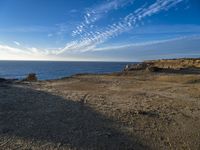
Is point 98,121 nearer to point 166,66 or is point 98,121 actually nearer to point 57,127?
point 57,127

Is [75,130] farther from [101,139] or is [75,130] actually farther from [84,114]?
[84,114]

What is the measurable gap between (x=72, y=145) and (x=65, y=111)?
14.6 ft

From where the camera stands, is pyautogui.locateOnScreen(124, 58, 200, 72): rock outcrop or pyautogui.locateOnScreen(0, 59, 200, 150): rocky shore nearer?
pyautogui.locateOnScreen(0, 59, 200, 150): rocky shore

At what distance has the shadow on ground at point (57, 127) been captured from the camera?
9.02 metres

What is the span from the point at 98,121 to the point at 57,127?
1.81 m

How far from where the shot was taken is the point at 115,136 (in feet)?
32.3

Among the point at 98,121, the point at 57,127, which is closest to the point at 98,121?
the point at 98,121

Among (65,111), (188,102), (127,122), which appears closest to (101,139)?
(127,122)

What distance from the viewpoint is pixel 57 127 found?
1067cm

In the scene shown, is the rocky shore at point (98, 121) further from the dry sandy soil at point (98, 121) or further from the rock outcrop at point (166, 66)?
the rock outcrop at point (166, 66)

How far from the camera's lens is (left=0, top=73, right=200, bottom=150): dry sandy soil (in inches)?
362

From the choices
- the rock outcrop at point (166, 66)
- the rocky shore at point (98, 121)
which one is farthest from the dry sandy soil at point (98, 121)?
the rock outcrop at point (166, 66)

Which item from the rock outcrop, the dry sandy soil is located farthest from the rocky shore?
the rock outcrop

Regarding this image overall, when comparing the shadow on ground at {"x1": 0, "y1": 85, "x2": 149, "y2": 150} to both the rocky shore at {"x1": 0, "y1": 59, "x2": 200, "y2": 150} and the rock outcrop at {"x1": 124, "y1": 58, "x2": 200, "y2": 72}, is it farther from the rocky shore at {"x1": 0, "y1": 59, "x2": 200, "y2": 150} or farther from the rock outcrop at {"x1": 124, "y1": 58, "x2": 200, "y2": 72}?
the rock outcrop at {"x1": 124, "y1": 58, "x2": 200, "y2": 72}
